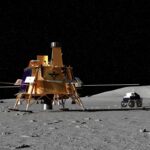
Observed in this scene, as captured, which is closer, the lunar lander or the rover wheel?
the lunar lander

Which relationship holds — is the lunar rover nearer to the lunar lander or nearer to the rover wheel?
the rover wheel

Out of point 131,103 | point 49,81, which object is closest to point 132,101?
point 131,103

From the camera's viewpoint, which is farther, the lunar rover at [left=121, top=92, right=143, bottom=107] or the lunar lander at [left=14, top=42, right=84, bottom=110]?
the lunar rover at [left=121, top=92, right=143, bottom=107]

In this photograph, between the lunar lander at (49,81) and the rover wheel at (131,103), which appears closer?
the lunar lander at (49,81)

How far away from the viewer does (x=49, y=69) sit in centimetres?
1369

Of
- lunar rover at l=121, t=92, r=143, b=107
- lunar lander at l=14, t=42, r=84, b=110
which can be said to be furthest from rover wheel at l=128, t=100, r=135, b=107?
lunar lander at l=14, t=42, r=84, b=110

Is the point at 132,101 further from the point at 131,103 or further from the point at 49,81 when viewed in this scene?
the point at 49,81

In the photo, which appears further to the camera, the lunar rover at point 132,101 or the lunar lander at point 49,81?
the lunar rover at point 132,101

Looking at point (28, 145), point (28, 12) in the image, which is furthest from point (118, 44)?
point (28, 145)

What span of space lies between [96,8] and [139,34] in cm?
617

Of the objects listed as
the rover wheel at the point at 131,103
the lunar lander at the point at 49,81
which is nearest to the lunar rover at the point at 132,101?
the rover wheel at the point at 131,103

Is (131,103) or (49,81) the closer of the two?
(49,81)

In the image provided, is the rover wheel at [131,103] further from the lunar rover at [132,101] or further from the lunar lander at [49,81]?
the lunar lander at [49,81]

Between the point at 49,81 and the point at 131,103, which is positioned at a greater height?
the point at 49,81
